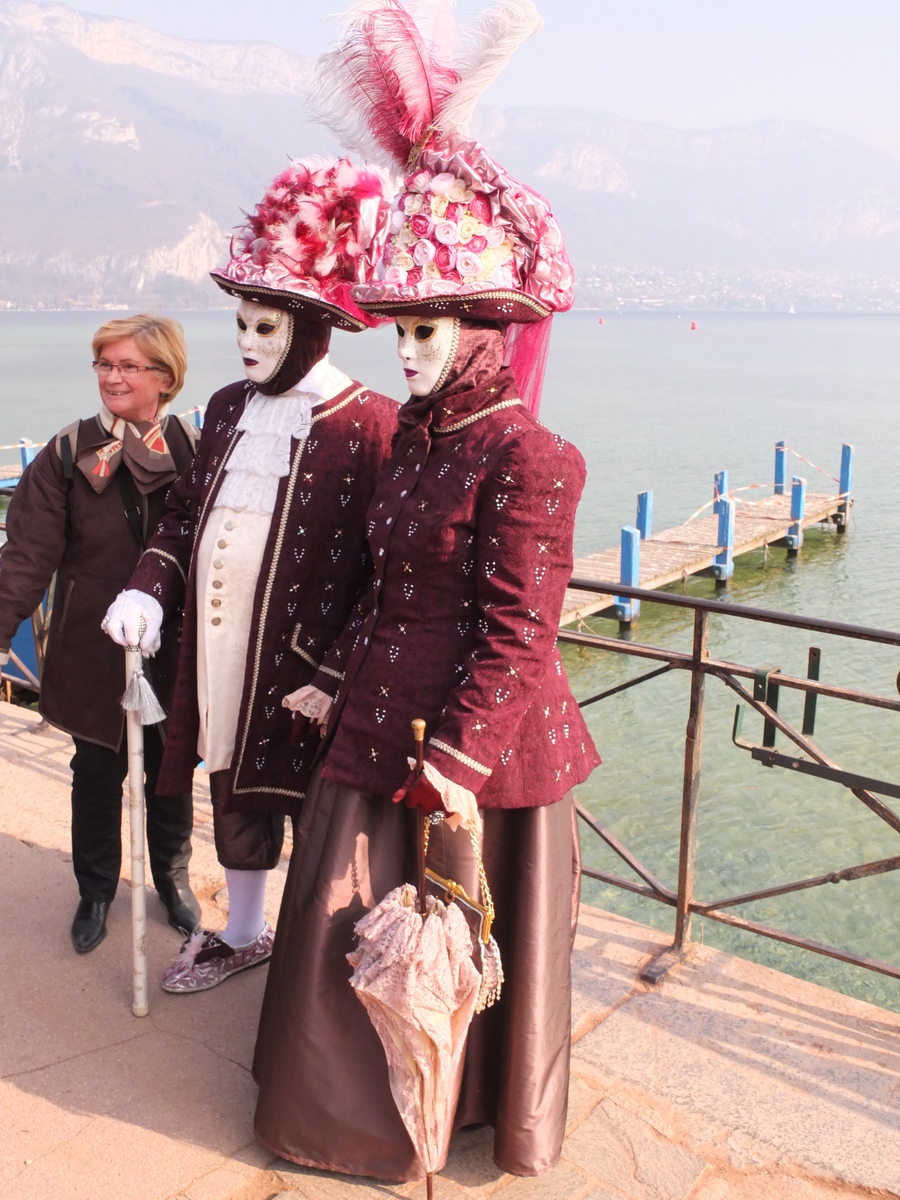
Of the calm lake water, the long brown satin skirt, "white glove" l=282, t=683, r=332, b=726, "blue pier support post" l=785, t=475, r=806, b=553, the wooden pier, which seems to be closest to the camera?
the long brown satin skirt

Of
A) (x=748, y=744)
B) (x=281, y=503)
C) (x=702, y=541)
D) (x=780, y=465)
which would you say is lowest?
(x=702, y=541)

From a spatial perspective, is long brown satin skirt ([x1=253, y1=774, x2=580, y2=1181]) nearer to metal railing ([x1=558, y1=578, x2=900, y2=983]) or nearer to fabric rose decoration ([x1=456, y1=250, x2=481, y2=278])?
metal railing ([x1=558, y1=578, x2=900, y2=983])

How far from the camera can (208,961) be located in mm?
2908

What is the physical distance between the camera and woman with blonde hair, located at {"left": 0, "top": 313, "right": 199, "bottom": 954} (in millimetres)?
2910

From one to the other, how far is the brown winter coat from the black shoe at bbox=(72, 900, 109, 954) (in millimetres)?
527

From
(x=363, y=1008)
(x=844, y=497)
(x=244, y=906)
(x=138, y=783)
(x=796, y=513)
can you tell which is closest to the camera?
(x=363, y=1008)


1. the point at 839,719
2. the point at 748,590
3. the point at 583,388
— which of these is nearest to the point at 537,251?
the point at 839,719

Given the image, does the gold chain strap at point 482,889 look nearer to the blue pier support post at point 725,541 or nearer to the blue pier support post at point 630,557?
the blue pier support post at point 630,557

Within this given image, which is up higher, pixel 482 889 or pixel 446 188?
pixel 446 188

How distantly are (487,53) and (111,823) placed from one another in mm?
2293

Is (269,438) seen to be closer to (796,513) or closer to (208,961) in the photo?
(208,961)

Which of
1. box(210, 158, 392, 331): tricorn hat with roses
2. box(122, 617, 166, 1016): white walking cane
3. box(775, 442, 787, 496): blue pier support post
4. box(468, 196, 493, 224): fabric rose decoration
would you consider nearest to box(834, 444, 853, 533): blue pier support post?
box(775, 442, 787, 496): blue pier support post

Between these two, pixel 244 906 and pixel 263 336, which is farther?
pixel 244 906

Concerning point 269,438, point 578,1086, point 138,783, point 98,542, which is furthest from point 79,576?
point 578,1086
